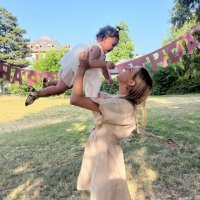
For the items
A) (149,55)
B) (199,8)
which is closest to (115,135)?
(149,55)

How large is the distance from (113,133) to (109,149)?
0.09 metres

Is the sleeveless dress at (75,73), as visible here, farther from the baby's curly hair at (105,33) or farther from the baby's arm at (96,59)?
the baby's curly hair at (105,33)

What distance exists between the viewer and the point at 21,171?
432 centimetres

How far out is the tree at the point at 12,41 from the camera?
1767 inches

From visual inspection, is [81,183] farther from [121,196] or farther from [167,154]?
[167,154]

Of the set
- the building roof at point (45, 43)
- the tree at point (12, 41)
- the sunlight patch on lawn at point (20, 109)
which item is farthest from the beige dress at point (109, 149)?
the building roof at point (45, 43)

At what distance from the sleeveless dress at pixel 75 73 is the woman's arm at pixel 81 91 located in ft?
1.58

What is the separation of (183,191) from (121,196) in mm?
1679

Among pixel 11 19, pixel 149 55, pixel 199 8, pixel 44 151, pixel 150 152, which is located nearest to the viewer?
pixel 150 152

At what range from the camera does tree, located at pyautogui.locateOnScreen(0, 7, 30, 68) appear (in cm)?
4487

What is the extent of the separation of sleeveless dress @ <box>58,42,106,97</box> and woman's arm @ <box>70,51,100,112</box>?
1.58ft

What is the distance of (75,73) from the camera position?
7.68 feet

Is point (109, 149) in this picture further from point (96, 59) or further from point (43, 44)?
point (43, 44)

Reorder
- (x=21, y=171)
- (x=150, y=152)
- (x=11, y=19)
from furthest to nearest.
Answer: (x=11, y=19) < (x=150, y=152) < (x=21, y=171)
